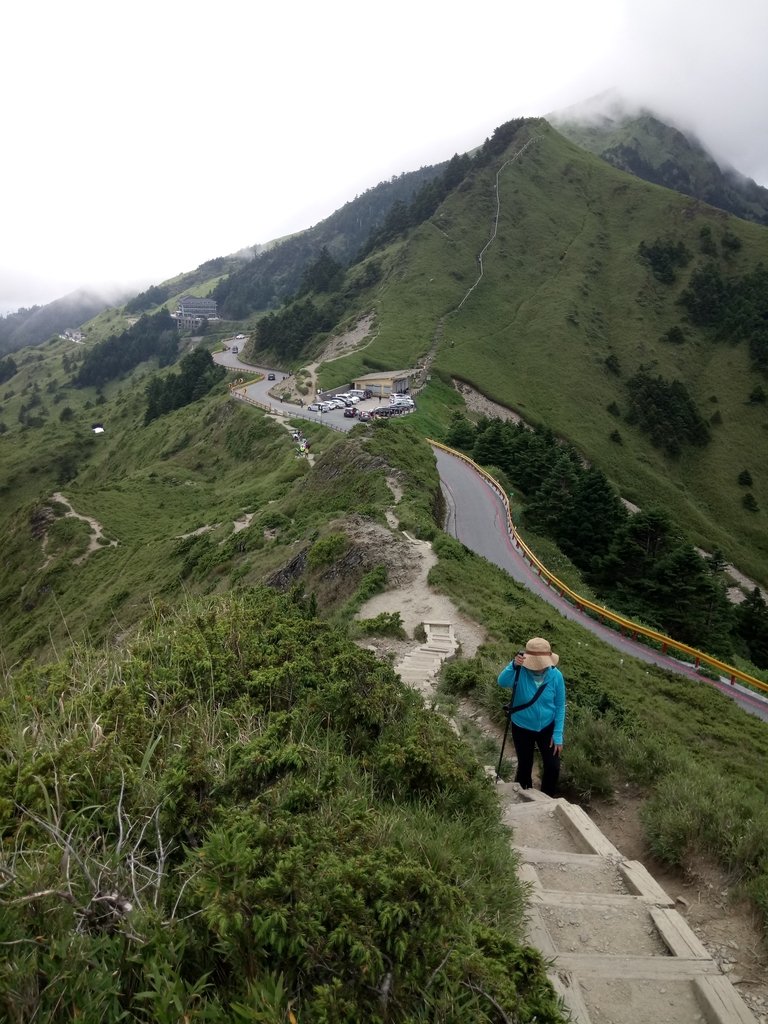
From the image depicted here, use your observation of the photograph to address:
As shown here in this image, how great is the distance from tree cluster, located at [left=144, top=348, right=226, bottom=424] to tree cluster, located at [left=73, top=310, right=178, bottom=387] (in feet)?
261

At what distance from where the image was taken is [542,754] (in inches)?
271

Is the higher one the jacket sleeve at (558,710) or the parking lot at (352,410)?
the parking lot at (352,410)

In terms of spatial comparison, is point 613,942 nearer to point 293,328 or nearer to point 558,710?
point 558,710

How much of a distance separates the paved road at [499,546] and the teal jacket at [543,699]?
15048 mm

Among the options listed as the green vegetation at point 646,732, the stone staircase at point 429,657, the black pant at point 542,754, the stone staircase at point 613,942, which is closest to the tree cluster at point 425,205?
the green vegetation at point 646,732

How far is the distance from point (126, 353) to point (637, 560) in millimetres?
167017

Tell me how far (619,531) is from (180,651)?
32163 millimetres

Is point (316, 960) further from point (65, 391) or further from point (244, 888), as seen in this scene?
point (65, 391)

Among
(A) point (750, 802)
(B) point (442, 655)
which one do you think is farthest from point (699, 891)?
(B) point (442, 655)

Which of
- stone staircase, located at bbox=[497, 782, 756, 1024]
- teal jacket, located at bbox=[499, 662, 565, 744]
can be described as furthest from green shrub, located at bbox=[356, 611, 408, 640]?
stone staircase, located at bbox=[497, 782, 756, 1024]

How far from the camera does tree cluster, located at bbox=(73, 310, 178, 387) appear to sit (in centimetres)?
15862

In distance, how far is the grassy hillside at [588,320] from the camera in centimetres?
7600

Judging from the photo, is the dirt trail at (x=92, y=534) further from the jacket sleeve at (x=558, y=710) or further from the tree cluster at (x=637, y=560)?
the jacket sleeve at (x=558, y=710)

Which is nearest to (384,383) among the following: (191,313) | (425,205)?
(425,205)
